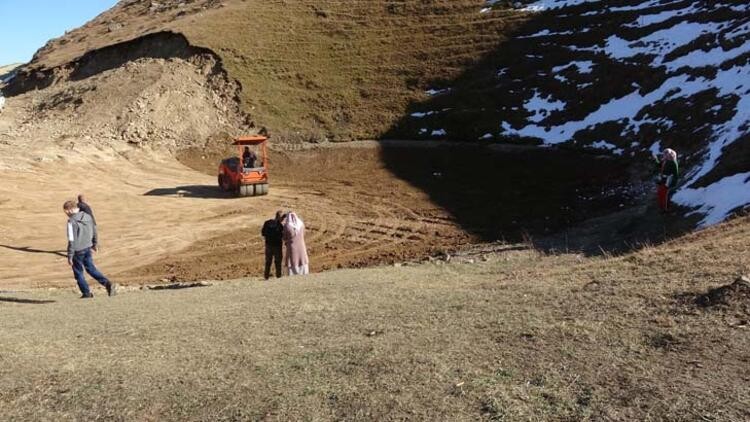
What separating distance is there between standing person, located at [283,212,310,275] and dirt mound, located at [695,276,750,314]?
871 centimetres

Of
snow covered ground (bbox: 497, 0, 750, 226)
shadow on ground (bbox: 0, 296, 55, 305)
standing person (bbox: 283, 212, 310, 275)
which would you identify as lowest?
shadow on ground (bbox: 0, 296, 55, 305)

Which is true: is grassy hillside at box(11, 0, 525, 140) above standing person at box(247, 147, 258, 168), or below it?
above

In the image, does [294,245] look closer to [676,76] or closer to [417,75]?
[676,76]

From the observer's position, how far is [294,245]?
13.8 meters

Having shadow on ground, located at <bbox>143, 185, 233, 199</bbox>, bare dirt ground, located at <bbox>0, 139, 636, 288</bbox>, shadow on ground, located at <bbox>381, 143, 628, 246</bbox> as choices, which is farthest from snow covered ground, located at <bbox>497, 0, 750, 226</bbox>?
shadow on ground, located at <bbox>143, 185, 233, 199</bbox>

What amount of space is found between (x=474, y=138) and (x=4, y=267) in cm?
2245

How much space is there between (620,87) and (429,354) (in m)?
29.7

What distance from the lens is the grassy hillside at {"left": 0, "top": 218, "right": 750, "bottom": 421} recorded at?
469 cm

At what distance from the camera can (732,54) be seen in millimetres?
27875

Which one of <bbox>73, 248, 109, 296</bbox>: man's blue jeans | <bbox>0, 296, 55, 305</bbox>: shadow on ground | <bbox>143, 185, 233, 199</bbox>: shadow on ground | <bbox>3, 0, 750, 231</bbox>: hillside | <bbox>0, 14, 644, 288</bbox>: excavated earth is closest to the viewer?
<bbox>73, 248, 109, 296</bbox>: man's blue jeans

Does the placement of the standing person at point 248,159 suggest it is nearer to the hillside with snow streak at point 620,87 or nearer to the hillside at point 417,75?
the hillside at point 417,75

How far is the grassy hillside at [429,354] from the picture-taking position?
4.69 meters

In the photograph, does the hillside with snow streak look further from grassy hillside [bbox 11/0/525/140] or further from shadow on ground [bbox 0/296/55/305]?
shadow on ground [bbox 0/296/55/305]

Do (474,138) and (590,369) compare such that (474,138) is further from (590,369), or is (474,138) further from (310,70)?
(590,369)
